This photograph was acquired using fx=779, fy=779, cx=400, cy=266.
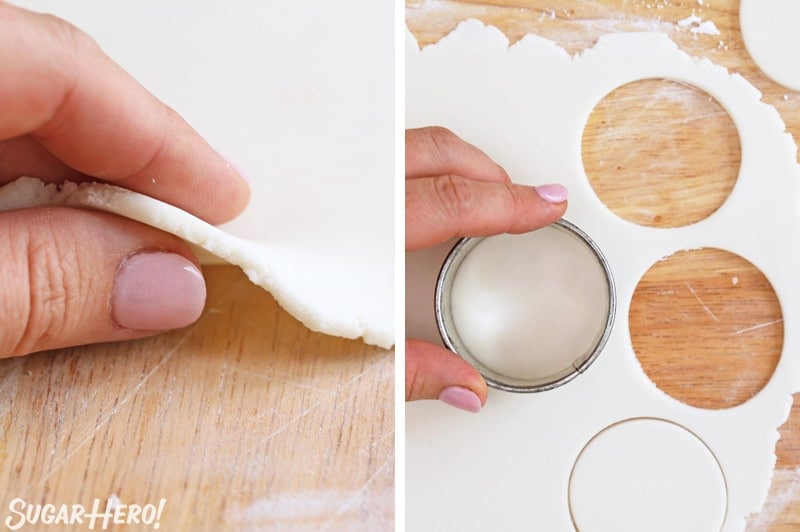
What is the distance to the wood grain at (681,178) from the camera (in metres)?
0.71

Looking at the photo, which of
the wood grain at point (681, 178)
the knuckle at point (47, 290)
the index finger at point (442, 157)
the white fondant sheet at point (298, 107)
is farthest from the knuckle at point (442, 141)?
the knuckle at point (47, 290)

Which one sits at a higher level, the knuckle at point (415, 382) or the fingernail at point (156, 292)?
the fingernail at point (156, 292)

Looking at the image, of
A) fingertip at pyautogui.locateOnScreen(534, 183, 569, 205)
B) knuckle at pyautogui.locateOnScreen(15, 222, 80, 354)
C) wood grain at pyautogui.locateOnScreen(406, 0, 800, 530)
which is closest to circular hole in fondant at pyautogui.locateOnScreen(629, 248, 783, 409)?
wood grain at pyautogui.locateOnScreen(406, 0, 800, 530)

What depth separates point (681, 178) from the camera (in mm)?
737

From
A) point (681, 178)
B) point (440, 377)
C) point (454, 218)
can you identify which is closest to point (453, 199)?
point (454, 218)

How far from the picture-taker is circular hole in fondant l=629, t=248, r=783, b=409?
71 centimetres

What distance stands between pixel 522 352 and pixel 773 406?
0.24 meters

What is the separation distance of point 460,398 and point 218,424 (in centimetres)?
28

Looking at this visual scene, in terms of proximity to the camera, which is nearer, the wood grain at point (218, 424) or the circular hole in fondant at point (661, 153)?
the wood grain at point (218, 424)

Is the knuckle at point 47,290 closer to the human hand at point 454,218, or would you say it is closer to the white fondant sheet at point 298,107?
the white fondant sheet at point 298,107

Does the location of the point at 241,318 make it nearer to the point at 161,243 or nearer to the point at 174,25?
the point at 161,243

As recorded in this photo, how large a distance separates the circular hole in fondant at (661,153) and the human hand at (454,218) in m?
0.10

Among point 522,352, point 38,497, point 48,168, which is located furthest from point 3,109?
point 522,352

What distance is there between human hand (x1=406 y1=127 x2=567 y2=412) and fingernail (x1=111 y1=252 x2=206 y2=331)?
0.88ft
